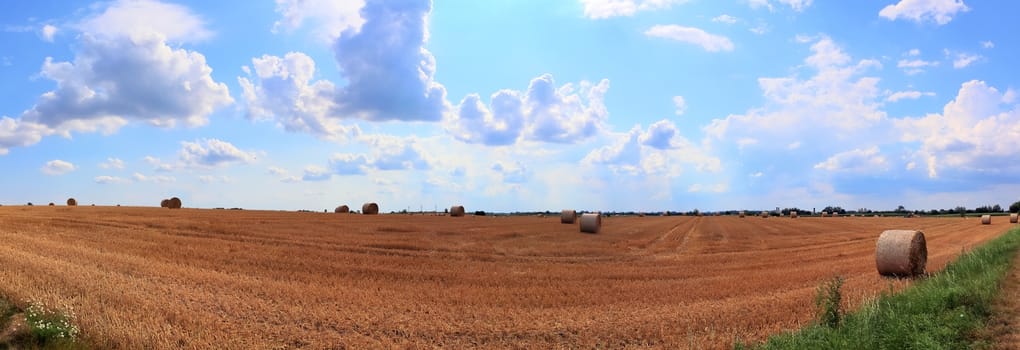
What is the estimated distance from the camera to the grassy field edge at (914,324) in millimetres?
8391

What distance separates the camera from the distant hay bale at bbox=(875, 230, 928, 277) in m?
17.2

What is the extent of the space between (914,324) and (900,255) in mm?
9485

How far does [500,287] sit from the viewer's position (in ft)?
45.8

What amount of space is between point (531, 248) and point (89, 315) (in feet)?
51.0

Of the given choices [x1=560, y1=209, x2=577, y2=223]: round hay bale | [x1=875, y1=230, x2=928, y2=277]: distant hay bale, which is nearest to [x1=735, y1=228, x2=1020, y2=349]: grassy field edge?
[x1=875, y1=230, x2=928, y2=277]: distant hay bale

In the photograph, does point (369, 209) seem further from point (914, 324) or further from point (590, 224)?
point (914, 324)

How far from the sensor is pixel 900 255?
678 inches

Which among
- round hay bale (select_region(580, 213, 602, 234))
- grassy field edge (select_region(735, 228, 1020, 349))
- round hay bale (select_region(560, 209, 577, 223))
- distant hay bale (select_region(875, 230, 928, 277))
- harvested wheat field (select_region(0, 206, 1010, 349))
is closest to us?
grassy field edge (select_region(735, 228, 1020, 349))

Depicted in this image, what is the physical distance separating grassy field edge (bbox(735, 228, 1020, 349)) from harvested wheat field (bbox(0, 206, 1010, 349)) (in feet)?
3.16

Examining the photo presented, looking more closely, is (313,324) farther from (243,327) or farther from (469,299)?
(469,299)

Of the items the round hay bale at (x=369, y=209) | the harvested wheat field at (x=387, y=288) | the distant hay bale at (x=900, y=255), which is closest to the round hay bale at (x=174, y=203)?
the round hay bale at (x=369, y=209)

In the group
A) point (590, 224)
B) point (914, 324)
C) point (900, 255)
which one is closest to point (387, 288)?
point (914, 324)

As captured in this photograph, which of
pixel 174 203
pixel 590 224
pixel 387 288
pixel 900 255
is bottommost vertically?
pixel 387 288

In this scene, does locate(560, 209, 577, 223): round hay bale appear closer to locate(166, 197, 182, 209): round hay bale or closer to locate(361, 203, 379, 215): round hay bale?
locate(361, 203, 379, 215): round hay bale
